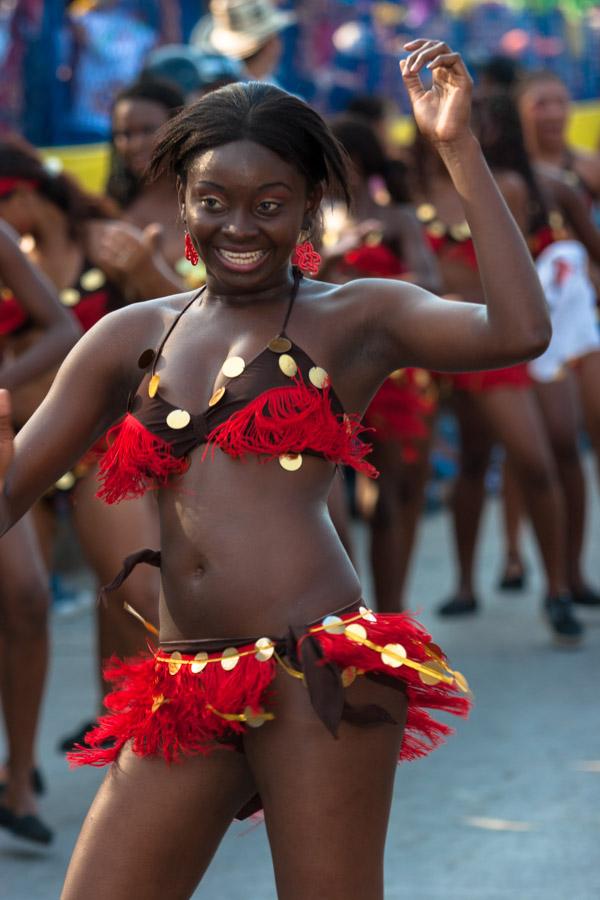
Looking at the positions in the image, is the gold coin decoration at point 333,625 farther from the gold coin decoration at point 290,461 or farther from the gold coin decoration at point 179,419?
the gold coin decoration at point 179,419

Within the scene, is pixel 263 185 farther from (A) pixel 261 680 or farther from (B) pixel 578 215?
(B) pixel 578 215

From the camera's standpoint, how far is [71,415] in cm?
301

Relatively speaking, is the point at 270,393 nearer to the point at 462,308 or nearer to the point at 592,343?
the point at 462,308

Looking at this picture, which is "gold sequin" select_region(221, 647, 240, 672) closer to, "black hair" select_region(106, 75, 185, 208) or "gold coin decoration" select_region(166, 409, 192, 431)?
"gold coin decoration" select_region(166, 409, 192, 431)

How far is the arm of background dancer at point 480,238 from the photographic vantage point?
2783 mm

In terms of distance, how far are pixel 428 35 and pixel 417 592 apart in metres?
6.26

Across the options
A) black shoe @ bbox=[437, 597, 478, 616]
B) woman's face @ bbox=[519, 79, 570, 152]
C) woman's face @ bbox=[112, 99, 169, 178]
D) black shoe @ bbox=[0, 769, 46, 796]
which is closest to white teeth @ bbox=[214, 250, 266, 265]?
black shoe @ bbox=[0, 769, 46, 796]

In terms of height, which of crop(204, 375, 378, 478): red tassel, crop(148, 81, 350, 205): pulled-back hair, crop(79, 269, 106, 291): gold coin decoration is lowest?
crop(79, 269, 106, 291): gold coin decoration

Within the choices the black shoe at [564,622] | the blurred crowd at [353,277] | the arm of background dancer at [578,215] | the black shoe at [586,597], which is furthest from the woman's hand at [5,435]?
the arm of background dancer at [578,215]

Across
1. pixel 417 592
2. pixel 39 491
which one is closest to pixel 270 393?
pixel 39 491

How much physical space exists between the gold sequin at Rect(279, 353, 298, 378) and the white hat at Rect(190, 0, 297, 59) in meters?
6.24

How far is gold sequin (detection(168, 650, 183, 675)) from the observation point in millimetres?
2957

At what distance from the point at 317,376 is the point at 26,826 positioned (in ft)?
8.28

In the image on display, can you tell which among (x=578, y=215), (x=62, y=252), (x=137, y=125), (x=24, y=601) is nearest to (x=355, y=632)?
(x=24, y=601)
